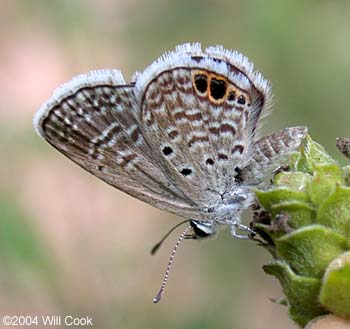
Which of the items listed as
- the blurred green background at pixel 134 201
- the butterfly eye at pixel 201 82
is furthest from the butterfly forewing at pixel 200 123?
the blurred green background at pixel 134 201

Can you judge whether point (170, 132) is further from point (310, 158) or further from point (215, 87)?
point (310, 158)

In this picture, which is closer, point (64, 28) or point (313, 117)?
point (64, 28)

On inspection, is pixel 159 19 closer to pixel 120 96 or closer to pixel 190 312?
pixel 190 312

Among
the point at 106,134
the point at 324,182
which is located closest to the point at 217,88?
the point at 106,134

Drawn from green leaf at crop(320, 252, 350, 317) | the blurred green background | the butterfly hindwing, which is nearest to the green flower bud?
green leaf at crop(320, 252, 350, 317)

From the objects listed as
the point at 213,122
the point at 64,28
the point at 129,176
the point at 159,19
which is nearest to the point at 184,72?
the point at 213,122
